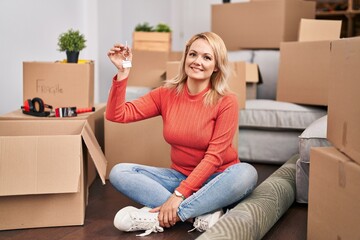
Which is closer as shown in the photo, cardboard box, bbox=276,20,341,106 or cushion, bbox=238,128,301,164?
cardboard box, bbox=276,20,341,106

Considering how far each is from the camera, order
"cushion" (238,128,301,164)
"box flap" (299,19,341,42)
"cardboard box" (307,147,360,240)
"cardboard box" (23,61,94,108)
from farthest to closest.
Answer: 1. "box flap" (299,19,341,42)
2. "cushion" (238,128,301,164)
3. "cardboard box" (23,61,94,108)
4. "cardboard box" (307,147,360,240)

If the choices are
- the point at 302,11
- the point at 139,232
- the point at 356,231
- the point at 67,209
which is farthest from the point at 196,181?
the point at 302,11

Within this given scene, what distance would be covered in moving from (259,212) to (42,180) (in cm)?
74

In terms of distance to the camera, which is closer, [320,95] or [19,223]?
[19,223]

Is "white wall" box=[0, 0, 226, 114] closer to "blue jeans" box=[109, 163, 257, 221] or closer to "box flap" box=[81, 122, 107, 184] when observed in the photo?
"box flap" box=[81, 122, 107, 184]

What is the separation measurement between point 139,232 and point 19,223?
1.37ft

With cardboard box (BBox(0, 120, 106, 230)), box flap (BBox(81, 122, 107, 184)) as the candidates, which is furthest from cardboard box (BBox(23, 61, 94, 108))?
cardboard box (BBox(0, 120, 106, 230))

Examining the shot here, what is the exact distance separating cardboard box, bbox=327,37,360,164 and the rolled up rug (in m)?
0.36

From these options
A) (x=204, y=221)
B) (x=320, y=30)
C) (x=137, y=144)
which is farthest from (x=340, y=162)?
(x=320, y=30)

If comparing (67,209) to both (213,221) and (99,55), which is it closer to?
(213,221)

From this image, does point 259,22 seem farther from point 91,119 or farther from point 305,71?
point 91,119

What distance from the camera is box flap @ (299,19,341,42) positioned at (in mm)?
2854

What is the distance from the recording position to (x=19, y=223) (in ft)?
5.64

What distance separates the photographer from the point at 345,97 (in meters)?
1.41
